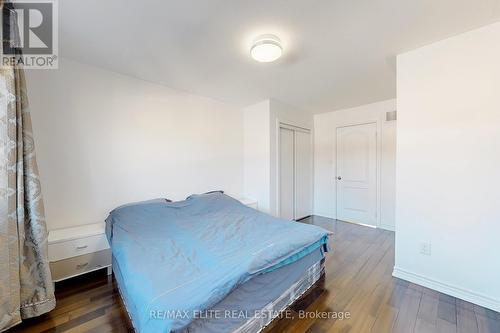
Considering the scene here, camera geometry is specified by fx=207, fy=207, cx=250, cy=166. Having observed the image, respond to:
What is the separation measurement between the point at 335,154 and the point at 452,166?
2.44m

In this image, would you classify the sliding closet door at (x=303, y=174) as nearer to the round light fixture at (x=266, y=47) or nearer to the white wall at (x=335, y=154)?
the white wall at (x=335, y=154)

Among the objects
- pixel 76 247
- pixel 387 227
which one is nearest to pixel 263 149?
pixel 387 227

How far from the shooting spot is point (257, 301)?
1467 mm

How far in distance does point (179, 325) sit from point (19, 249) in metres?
1.43

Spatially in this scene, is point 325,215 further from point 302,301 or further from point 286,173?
point 302,301

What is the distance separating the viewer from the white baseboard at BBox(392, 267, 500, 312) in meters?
1.69

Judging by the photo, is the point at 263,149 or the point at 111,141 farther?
the point at 263,149

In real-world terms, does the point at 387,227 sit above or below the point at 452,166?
below

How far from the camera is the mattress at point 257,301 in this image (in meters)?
1.23

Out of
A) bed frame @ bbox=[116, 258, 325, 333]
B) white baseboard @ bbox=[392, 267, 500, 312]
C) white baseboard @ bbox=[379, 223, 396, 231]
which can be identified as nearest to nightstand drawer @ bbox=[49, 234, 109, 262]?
bed frame @ bbox=[116, 258, 325, 333]

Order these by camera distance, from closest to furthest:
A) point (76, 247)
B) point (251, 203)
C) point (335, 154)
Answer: point (76, 247) → point (251, 203) → point (335, 154)

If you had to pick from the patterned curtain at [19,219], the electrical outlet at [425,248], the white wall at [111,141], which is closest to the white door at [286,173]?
the white wall at [111,141]

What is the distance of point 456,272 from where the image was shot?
1.84 m

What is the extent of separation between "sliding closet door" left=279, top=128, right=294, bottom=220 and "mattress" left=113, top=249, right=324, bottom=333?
193cm
